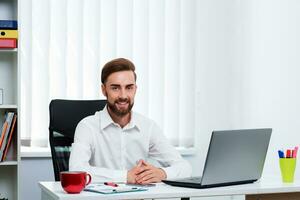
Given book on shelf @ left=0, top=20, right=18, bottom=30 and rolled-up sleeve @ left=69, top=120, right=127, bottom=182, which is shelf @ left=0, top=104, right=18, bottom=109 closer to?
book on shelf @ left=0, top=20, right=18, bottom=30

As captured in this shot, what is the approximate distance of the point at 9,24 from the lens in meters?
3.66

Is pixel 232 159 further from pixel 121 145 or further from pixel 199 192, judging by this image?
pixel 121 145

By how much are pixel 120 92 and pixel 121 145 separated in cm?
28

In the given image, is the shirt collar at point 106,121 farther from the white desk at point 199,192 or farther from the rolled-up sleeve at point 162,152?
the white desk at point 199,192

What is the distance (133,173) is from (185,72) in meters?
2.00

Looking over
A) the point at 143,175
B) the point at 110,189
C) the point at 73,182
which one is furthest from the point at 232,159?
the point at 73,182

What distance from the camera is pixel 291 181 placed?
2.52 metres

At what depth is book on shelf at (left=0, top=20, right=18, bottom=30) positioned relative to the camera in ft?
12.0

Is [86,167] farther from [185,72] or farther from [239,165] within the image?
[185,72]

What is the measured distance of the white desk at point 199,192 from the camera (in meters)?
2.03

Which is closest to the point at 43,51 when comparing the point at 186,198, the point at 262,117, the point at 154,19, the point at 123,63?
the point at 154,19

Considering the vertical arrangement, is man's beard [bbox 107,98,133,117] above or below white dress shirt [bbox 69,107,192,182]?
above

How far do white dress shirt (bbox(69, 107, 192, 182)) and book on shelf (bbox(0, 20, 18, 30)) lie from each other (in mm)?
1068

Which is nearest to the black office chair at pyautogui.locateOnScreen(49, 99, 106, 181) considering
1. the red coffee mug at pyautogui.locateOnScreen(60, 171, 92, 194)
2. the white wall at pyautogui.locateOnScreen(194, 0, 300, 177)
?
the red coffee mug at pyautogui.locateOnScreen(60, 171, 92, 194)
